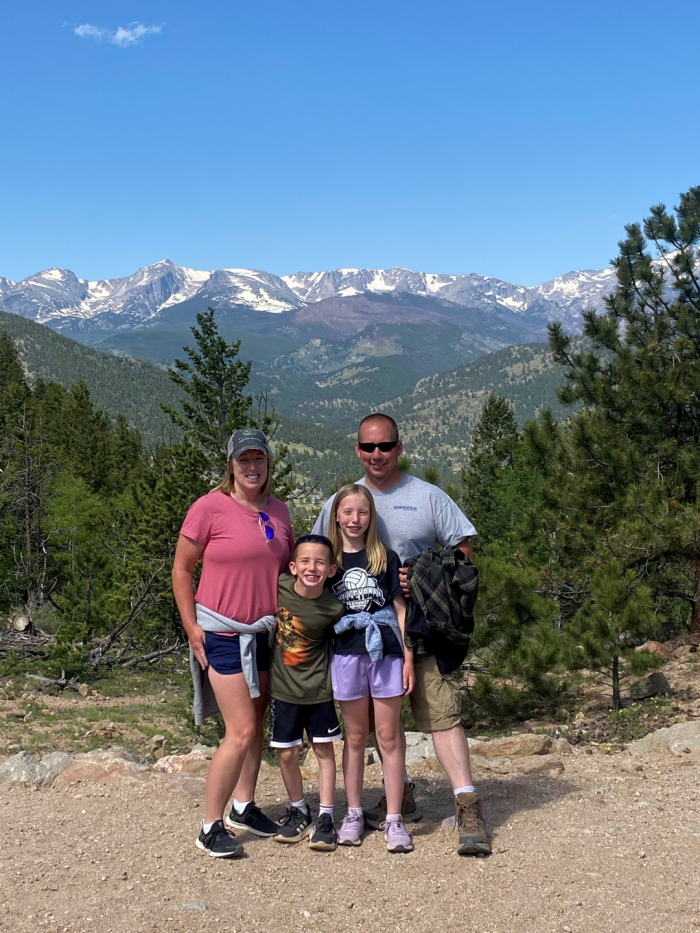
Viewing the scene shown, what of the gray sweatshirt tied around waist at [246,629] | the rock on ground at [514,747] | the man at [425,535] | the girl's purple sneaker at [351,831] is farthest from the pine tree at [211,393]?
Answer: the girl's purple sneaker at [351,831]

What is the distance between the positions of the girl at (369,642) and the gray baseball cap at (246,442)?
56 centimetres

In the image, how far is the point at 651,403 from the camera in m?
11.7

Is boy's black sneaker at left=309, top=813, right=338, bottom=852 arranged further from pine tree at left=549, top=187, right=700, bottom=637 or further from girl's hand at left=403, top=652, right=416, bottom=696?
pine tree at left=549, top=187, right=700, bottom=637

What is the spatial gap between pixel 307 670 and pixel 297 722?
340 millimetres

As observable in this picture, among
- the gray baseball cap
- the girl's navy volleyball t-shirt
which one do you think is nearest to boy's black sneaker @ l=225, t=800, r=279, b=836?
the girl's navy volleyball t-shirt

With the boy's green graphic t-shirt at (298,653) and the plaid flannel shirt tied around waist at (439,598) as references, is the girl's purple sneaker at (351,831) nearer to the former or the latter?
the boy's green graphic t-shirt at (298,653)

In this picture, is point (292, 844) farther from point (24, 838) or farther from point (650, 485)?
point (650, 485)

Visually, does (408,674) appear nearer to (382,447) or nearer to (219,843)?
(382,447)

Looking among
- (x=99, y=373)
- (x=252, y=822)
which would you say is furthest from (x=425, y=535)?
(x=99, y=373)

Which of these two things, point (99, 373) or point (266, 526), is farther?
point (99, 373)

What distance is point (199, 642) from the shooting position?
4.40 metres

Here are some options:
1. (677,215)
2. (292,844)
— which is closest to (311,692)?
(292,844)

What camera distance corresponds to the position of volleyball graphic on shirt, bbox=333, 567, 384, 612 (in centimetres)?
432

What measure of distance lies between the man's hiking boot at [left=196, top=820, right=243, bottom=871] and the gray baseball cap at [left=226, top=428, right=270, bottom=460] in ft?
7.13
